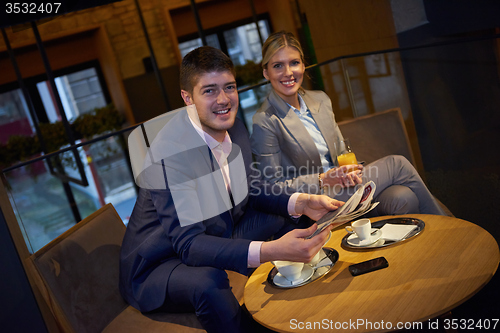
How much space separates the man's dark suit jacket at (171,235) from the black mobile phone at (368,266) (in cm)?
37

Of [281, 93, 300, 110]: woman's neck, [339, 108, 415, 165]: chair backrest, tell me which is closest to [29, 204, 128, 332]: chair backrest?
[281, 93, 300, 110]: woman's neck

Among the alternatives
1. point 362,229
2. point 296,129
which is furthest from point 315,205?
point 296,129

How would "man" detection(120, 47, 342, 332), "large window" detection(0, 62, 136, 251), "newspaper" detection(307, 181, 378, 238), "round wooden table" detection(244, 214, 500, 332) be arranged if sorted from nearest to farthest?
"round wooden table" detection(244, 214, 500, 332)
"newspaper" detection(307, 181, 378, 238)
"man" detection(120, 47, 342, 332)
"large window" detection(0, 62, 136, 251)

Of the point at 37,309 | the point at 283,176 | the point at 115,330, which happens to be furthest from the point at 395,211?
the point at 37,309

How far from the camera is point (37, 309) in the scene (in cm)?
182

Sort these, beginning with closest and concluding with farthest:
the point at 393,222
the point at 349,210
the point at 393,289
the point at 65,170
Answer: the point at 393,289 → the point at 349,210 → the point at 393,222 → the point at 65,170

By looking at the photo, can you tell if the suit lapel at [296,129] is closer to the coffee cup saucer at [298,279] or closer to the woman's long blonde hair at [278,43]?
the woman's long blonde hair at [278,43]

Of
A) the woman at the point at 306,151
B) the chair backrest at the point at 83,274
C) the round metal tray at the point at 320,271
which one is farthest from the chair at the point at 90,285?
the woman at the point at 306,151

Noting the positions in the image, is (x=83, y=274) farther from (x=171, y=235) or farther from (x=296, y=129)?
(x=296, y=129)

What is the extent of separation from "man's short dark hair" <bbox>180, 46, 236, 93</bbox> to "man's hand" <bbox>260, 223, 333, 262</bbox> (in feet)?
2.53

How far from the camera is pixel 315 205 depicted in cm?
177

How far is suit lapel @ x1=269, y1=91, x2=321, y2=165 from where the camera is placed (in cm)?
224

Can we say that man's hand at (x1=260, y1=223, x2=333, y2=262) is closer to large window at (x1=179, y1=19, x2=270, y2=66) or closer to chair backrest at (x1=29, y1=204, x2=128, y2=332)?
chair backrest at (x1=29, y1=204, x2=128, y2=332)

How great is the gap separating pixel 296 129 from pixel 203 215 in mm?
822
